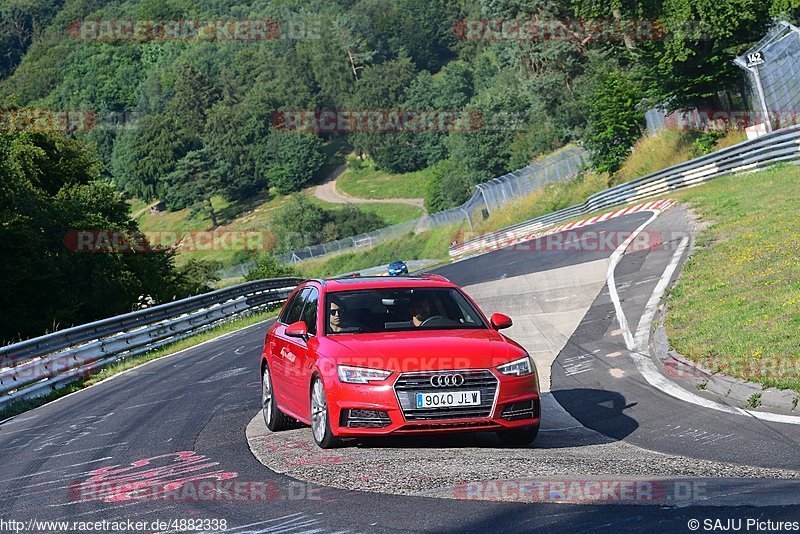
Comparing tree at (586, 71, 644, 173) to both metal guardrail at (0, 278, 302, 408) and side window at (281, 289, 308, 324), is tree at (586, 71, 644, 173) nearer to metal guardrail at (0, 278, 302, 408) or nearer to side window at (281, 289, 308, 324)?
metal guardrail at (0, 278, 302, 408)

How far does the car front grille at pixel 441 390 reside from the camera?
8.91m

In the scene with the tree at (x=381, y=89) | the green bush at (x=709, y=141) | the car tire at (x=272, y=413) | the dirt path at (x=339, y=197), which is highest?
the tree at (x=381, y=89)

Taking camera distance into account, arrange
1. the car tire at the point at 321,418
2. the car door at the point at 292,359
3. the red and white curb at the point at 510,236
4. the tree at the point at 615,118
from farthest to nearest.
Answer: the tree at the point at 615,118, the red and white curb at the point at 510,236, the car door at the point at 292,359, the car tire at the point at 321,418

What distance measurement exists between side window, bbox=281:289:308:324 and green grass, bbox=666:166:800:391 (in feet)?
14.6

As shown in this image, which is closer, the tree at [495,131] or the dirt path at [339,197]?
the tree at [495,131]

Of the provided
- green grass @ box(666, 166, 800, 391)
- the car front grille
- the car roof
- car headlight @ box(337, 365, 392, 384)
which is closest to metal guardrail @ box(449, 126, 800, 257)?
green grass @ box(666, 166, 800, 391)

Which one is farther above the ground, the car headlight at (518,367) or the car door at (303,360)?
the car door at (303,360)

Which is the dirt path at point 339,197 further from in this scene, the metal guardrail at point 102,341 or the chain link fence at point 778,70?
the metal guardrail at point 102,341

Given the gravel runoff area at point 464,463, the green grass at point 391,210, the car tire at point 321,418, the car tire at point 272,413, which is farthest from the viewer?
the green grass at point 391,210

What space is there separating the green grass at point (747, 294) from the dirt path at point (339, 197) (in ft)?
316

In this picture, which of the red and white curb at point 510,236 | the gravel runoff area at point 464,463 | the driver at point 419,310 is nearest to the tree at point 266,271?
the red and white curb at point 510,236

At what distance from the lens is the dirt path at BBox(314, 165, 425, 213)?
125825 mm

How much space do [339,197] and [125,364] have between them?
113m

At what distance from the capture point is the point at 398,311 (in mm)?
10281
